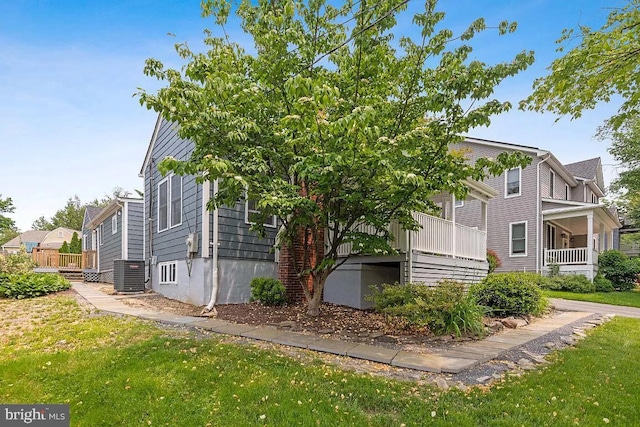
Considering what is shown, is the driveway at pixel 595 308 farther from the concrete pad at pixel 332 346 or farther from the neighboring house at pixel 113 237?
the neighboring house at pixel 113 237

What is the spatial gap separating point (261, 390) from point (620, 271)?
1795 cm

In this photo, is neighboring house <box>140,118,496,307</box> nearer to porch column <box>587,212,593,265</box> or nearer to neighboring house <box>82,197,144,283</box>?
neighboring house <box>82,197,144,283</box>

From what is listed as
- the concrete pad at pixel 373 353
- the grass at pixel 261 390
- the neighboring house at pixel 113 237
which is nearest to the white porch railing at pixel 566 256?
the grass at pixel 261 390

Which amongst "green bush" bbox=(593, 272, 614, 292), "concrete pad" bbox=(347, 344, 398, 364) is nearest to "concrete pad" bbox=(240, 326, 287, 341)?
"concrete pad" bbox=(347, 344, 398, 364)

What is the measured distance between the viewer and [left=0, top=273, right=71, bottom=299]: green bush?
10523 mm

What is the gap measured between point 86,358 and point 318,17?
5761 millimetres

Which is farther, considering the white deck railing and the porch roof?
the porch roof

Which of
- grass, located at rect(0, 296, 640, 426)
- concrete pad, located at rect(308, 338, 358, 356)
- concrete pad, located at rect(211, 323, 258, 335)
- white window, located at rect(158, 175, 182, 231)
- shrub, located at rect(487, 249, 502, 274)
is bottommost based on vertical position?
concrete pad, located at rect(211, 323, 258, 335)

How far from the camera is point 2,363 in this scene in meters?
4.68

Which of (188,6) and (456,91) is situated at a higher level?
(188,6)

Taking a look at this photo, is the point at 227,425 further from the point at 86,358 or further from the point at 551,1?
the point at 551,1

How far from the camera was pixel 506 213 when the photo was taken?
61.9ft

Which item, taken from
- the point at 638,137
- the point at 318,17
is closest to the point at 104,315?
the point at 318,17

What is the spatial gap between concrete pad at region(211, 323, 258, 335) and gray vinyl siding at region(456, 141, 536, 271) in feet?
46.7
